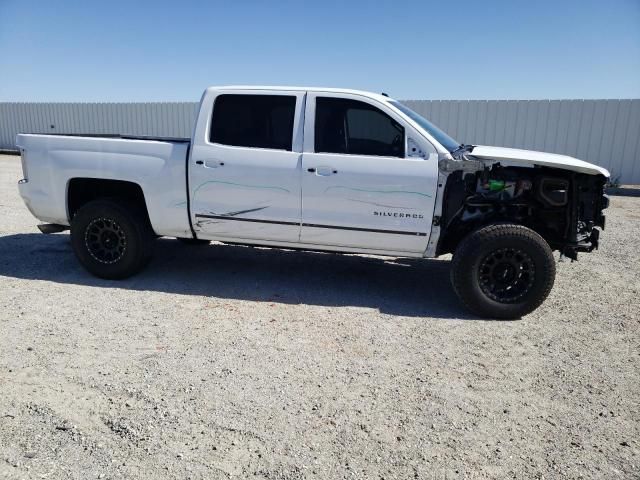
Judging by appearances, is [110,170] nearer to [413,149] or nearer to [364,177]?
[364,177]

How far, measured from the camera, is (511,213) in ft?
15.9

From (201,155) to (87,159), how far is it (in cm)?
133

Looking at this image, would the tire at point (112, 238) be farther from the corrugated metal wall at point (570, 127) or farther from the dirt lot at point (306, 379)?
the corrugated metal wall at point (570, 127)

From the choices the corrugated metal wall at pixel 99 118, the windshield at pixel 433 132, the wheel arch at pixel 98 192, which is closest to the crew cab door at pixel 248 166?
the wheel arch at pixel 98 192

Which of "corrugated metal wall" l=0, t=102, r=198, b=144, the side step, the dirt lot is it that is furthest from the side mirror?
"corrugated metal wall" l=0, t=102, r=198, b=144

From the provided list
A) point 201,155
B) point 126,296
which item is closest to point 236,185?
point 201,155

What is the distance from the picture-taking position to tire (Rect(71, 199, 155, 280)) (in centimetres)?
531

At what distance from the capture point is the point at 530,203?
4750 millimetres

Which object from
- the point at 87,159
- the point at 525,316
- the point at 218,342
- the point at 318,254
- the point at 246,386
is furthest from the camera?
the point at 318,254

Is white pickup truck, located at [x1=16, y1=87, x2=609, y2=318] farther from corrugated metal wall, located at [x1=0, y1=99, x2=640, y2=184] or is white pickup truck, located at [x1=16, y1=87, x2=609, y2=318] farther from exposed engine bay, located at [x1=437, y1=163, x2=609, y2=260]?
corrugated metal wall, located at [x1=0, y1=99, x2=640, y2=184]

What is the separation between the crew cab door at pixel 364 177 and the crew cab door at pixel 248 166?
16 cm

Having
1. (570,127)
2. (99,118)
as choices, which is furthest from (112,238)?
(99,118)

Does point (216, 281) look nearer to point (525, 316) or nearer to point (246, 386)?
point (246, 386)

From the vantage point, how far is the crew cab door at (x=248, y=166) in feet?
16.0
